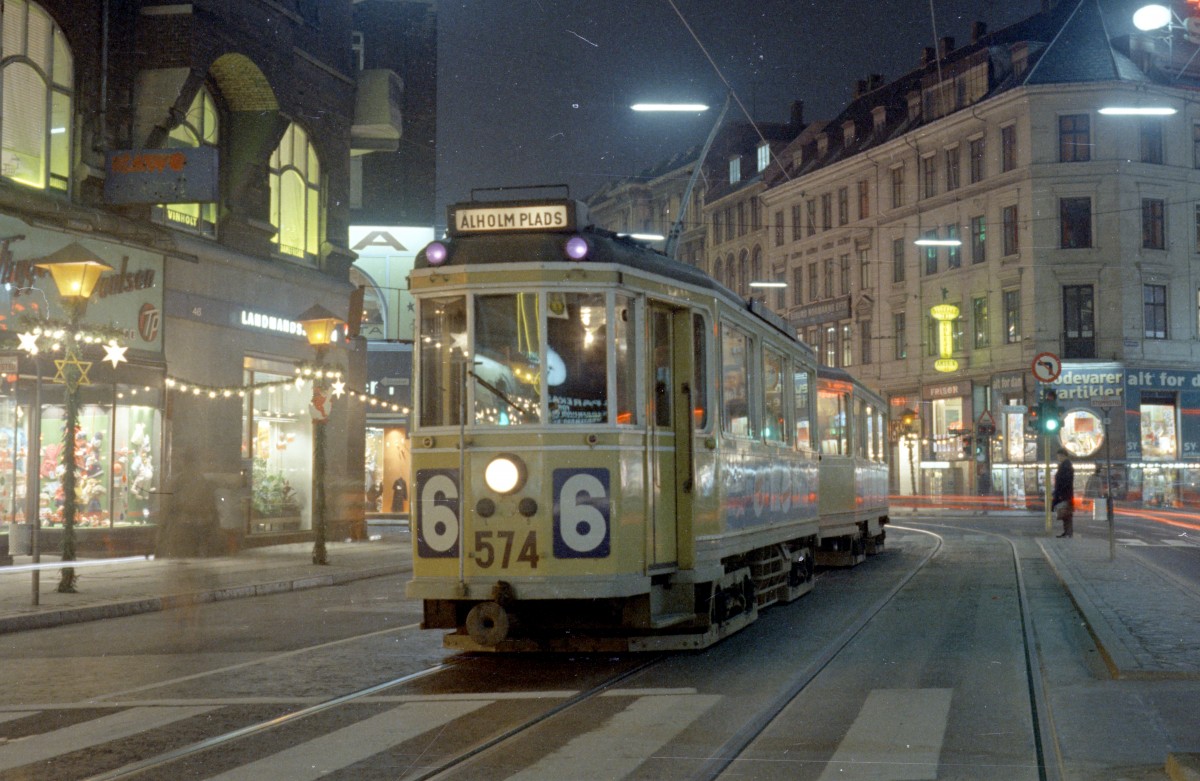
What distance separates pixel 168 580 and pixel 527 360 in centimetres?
1078

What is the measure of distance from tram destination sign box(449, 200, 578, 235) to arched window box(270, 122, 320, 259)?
1656cm

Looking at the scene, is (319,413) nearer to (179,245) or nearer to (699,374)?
(179,245)

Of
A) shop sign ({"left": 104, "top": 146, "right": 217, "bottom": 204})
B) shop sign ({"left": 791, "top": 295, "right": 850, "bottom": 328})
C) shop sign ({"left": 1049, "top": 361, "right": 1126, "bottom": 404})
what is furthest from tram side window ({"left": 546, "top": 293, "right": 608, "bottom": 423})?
shop sign ({"left": 791, "top": 295, "right": 850, "bottom": 328})

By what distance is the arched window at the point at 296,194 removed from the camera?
88.0ft

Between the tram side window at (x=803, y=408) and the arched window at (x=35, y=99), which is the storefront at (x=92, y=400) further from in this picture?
the tram side window at (x=803, y=408)

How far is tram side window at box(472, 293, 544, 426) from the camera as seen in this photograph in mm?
9953

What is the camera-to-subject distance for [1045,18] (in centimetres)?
5438

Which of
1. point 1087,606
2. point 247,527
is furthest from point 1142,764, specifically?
point 247,527

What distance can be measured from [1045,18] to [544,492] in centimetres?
4993

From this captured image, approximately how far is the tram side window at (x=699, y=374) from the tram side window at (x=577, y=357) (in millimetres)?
1008

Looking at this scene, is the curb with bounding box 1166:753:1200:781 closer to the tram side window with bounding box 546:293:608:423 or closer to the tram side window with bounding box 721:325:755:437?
the tram side window with bounding box 546:293:608:423

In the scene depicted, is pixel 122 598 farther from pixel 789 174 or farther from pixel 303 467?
pixel 789 174

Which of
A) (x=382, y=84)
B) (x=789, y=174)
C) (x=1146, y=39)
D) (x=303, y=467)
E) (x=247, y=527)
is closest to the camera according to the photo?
(x=247, y=527)

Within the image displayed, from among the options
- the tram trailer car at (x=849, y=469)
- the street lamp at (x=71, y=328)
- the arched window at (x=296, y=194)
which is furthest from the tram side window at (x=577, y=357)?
the arched window at (x=296, y=194)
